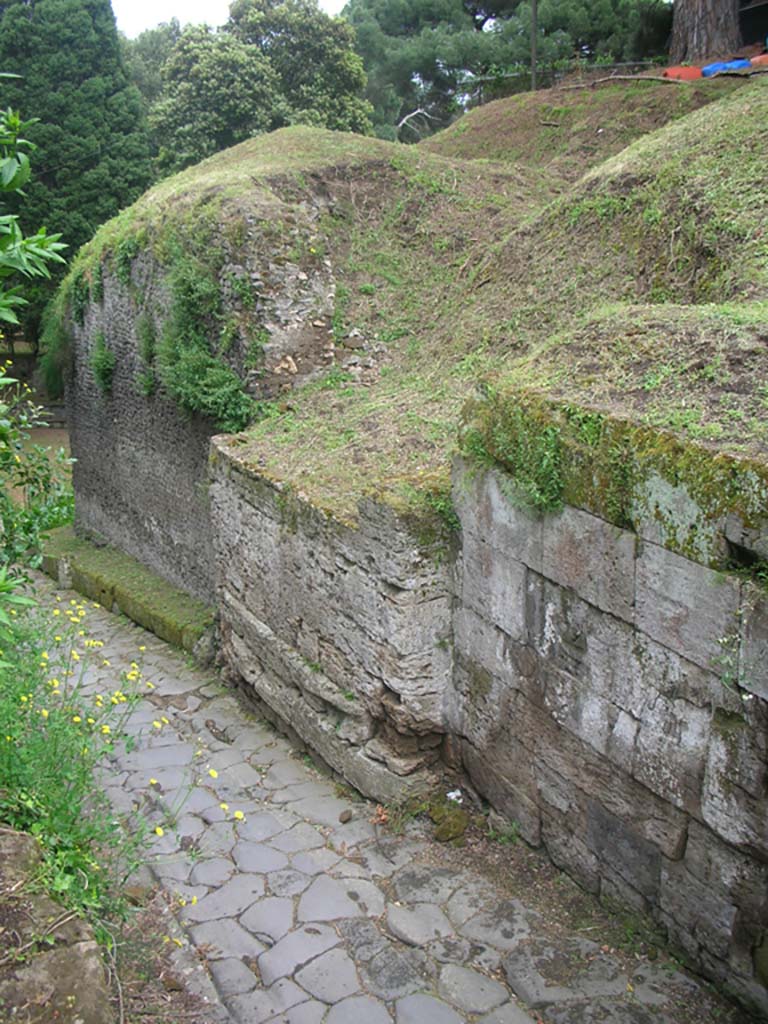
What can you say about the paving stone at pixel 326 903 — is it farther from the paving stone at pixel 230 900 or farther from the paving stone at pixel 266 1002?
the paving stone at pixel 266 1002

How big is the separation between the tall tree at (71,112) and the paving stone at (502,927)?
19.5 m

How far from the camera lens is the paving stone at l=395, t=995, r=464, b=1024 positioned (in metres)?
3.83

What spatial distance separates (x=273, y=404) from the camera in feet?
28.1

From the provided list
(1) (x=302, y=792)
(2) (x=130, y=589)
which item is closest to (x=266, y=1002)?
(1) (x=302, y=792)

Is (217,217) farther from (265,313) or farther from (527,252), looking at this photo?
(527,252)

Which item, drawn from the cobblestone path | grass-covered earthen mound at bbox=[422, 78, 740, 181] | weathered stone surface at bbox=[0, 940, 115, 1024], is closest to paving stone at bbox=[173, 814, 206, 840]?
the cobblestone path

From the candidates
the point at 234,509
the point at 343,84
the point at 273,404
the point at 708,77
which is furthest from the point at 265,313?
the point at 343,84

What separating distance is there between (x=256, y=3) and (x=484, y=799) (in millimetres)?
21228

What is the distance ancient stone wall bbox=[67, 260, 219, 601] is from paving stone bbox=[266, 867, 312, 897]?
5.35 metres

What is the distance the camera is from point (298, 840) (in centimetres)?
532

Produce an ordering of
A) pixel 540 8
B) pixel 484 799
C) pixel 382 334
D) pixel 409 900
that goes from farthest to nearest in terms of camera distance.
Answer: pixel 540 8
pixel 382 334
pixel 484 799
pixel 409 900

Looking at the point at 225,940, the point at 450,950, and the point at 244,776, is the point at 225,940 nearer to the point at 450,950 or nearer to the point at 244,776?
the point at 450,950

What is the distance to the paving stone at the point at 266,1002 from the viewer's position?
3891mm

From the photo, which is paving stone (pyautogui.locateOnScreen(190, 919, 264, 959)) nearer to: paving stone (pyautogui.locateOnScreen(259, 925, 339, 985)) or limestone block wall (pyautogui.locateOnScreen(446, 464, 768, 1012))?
paving stone (pyautogui.locateOnScreen(259, 925, 339, 985))
